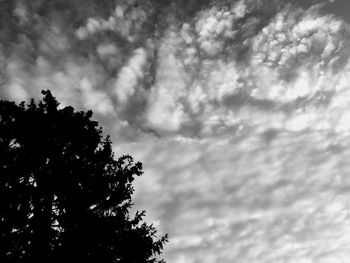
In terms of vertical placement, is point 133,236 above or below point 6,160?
below

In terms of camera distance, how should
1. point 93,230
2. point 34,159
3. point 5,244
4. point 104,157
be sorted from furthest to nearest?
point 104,157
point 34,159
point 93,230
point 5,244

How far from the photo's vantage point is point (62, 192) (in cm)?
1317

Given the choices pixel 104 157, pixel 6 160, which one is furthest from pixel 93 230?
pixel 6 160

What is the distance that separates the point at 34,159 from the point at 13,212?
2.20 metres

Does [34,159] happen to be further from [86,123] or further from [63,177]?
[86,123]

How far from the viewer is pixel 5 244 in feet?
38.0

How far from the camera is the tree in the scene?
39.9 feet

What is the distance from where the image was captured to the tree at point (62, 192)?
12.1 meters

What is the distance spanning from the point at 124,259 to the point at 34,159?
520 centimetres

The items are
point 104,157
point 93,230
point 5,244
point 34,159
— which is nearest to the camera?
point 5,244

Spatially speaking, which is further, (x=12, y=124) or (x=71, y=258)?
(x=12, y=124)

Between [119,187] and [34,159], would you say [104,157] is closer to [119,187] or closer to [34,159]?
[119,187]

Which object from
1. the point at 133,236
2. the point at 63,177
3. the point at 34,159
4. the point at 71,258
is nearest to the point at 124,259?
the point at 133,236

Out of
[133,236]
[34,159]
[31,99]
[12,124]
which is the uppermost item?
[31,99]
